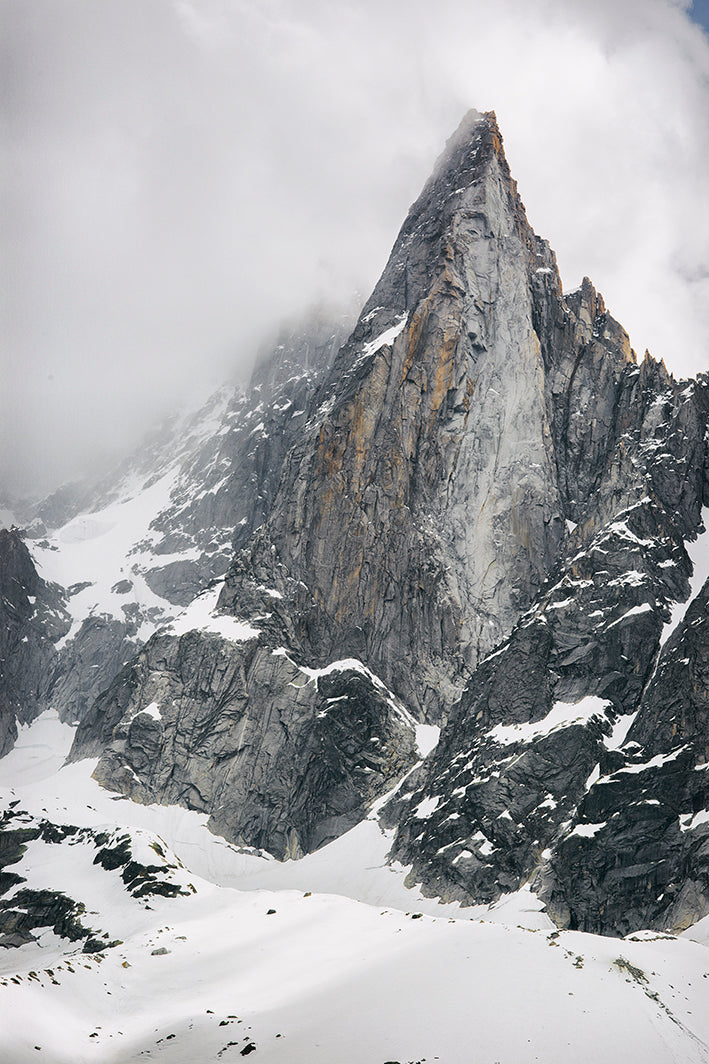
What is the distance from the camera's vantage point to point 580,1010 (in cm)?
2583

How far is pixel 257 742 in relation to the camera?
121562 mm

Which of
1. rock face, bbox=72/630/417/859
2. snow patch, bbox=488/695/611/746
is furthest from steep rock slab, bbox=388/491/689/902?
rock face, bbox=72/630/417/859

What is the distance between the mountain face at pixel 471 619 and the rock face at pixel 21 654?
42722mm

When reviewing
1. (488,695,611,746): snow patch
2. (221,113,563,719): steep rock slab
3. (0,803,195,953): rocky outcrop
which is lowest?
(0,803,195,953): rocky outcrop

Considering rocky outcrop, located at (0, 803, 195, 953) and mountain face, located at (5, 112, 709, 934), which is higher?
mountain face, located at (5, 112, 709, 934)

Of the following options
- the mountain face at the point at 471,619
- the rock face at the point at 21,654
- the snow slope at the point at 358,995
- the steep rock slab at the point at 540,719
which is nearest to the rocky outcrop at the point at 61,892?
the snow slope at the point at 358,995

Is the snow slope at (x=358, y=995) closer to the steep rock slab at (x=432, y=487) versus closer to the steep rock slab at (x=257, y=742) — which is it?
the steep rock slab at (x=257, y=742)

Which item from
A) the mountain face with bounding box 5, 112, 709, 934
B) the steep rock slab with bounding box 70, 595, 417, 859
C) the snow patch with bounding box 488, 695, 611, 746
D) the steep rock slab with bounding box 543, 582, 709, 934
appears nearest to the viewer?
the steep rock slab with bounding box 543, 582, 709, 934

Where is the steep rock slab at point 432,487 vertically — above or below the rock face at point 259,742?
above

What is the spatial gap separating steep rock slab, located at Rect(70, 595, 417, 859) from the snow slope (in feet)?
216

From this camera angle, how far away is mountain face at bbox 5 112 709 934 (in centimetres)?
8306

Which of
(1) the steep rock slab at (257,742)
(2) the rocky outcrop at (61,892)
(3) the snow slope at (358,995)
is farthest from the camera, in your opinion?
(1) the steep rock slab at (257,742)

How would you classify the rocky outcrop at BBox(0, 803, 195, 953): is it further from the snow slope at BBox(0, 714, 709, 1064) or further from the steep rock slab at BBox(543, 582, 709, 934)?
the steep rock slab at BBox(543, 582, 709, 934)

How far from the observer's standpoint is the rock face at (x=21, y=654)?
17550cm
